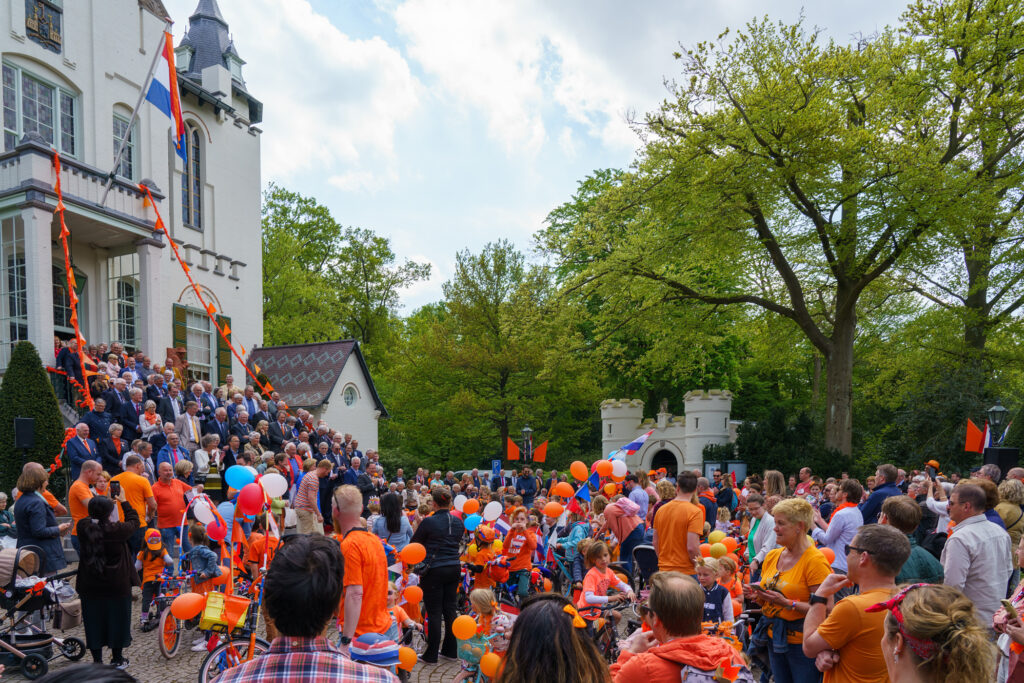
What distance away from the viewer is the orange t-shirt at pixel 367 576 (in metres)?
4.40

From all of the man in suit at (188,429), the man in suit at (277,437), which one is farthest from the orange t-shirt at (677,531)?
the man in suit at (277,437)

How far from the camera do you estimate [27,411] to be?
12.8m

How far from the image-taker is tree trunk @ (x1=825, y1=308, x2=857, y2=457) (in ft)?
67.2

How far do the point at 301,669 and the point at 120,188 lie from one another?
18.2 metres

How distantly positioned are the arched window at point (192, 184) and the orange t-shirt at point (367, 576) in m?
20.7

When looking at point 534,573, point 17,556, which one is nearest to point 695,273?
point 534,573

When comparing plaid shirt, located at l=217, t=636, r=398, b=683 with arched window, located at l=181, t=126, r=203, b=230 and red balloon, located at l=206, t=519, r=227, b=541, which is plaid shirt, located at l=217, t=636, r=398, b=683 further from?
arched window, located at l=181, t=126, r=203, b=230

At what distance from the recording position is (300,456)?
14.2 metres

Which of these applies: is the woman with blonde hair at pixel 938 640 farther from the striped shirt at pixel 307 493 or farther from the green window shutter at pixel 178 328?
the green window shutter at pixel 178 328

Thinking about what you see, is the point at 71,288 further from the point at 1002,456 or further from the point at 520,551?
the point at 1002,456

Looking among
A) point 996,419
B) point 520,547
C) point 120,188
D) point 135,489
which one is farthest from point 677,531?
point 120,188

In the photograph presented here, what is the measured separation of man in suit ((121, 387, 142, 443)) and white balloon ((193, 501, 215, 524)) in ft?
23.9

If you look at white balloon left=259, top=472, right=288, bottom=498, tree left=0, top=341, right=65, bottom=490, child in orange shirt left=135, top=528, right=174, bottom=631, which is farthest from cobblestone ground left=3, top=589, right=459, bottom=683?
tree left=0, top=341, right=65, bottom=490

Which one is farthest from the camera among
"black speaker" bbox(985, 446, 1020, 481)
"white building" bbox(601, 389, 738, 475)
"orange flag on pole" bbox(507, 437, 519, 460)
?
"white building" bbox(601, 389, 738, 475)
